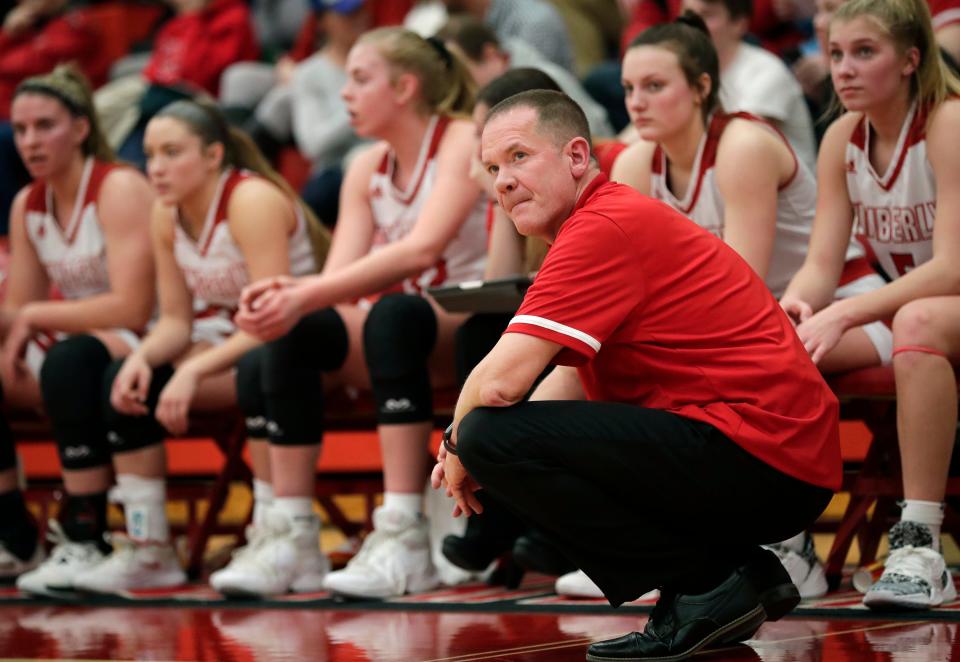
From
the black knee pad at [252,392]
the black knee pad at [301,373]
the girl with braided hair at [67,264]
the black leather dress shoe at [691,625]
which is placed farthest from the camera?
the girl with braided hair at [67,264]

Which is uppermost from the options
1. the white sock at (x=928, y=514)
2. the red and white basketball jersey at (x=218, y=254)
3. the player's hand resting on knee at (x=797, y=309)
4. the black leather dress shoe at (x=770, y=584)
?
the red and white basketball jersey at (x=218, y=254)

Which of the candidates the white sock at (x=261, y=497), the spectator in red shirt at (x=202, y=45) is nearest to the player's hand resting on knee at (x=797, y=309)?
the white sock at (x=261, y=497)

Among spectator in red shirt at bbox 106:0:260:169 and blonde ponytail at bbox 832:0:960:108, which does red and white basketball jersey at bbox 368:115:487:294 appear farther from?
spectator in red shirt at bbox 106:0:260:169

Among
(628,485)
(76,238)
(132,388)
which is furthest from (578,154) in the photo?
(76,238)

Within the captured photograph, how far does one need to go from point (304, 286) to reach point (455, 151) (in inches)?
25.0

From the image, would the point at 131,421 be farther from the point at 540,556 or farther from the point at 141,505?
the point at 540,556

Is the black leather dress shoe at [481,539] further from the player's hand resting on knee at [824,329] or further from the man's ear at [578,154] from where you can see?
the man's ear at [578,154]

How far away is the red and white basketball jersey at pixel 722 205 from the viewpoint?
3.60m

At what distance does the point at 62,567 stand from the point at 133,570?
201 mm

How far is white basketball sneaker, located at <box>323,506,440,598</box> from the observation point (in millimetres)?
3633

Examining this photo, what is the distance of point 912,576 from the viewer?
3.03 m

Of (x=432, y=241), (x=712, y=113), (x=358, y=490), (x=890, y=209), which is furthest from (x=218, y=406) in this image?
(x=890, y=209)

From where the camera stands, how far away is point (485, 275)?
3.95 metres

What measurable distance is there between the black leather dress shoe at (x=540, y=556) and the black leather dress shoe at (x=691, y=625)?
0.96 metres
